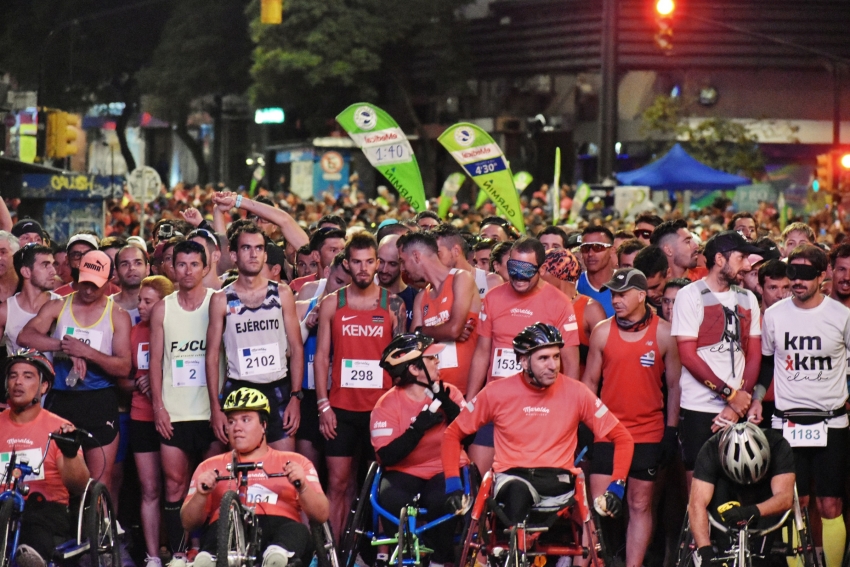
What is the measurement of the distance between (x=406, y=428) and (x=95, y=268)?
104 inches

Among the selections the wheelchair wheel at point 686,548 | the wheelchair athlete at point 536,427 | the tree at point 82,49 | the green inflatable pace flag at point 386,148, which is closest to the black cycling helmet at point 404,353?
the wheelchair athlete at point 536,427

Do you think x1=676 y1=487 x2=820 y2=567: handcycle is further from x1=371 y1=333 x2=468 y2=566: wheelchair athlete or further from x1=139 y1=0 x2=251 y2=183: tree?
x1=139 y1=0 x2=251 y2=183: tree

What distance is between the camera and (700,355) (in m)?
9.52

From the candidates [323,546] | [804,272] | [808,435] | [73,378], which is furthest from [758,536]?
[73,378]

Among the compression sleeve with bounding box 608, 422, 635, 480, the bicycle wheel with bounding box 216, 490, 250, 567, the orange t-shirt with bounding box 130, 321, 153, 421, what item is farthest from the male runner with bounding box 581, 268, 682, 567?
the orange t-shirt with bounding box 130, 321, 153, 421

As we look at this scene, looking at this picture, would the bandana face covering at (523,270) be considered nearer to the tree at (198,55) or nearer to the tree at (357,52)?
the tree at (357,52)

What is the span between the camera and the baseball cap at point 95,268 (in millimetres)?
9938

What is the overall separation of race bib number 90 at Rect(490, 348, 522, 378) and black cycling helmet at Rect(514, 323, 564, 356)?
1.29 metres

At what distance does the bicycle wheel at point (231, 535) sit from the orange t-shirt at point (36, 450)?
5.48ft

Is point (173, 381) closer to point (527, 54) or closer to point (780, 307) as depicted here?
point (780, 307)

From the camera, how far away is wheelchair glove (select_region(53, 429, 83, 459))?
28.6 ft

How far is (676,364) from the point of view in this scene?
32.1 ft

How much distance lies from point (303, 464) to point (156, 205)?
25.6m

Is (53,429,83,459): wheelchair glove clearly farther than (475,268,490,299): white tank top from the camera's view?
No
